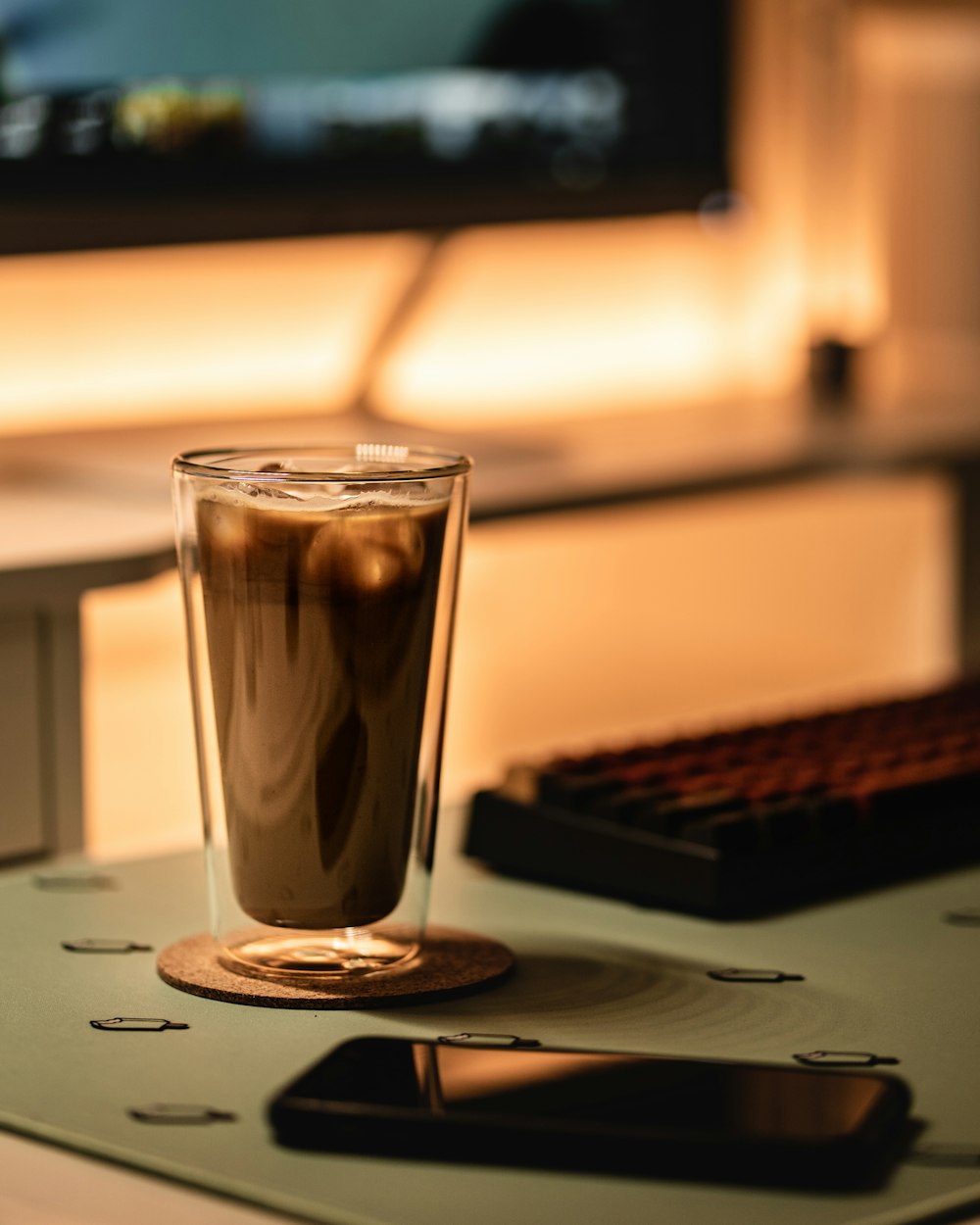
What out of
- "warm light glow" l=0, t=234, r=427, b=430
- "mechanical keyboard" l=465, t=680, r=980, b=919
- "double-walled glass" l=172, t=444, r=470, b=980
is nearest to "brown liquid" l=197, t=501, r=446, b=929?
"double-walled glass" l=172, t=444, r=470, b=980

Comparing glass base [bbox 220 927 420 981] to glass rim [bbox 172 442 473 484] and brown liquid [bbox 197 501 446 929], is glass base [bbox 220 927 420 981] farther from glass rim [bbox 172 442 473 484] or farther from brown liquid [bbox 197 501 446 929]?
glass rim [bbox 172 442 473 484]

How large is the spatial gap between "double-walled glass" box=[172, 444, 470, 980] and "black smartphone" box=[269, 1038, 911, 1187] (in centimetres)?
10

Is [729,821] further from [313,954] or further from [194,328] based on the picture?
[194,328]

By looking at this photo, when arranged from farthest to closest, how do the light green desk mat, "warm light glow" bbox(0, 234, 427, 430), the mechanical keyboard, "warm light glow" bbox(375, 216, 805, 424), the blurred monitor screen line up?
1. "warm light glow" bbox(375, 216, 805, 424)
2. "warm light glow" bbox(0, 234, 427, 430)
3. the blurred monitor screen
4. the mechanical keyboard
5. the light green desk mat

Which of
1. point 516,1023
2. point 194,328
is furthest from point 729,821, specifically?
point 194,328

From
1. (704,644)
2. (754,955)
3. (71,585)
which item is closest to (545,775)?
(754,955)

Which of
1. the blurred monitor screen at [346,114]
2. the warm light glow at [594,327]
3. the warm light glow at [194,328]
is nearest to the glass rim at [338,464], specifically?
the blurred monitor screen at [346,114]

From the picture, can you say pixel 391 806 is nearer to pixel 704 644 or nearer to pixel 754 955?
pixel 754 955

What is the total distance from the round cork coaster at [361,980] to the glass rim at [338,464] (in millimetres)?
164

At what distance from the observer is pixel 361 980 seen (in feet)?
2.18

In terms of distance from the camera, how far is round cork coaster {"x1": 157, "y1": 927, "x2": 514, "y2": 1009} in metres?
0.64

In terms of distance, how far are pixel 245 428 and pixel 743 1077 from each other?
150 cm

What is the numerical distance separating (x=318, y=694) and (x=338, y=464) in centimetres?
11

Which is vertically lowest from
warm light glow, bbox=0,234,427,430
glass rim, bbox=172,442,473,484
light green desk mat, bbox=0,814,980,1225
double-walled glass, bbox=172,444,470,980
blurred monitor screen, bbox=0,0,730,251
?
light green desk mat, bbox=0,814,980,1225
